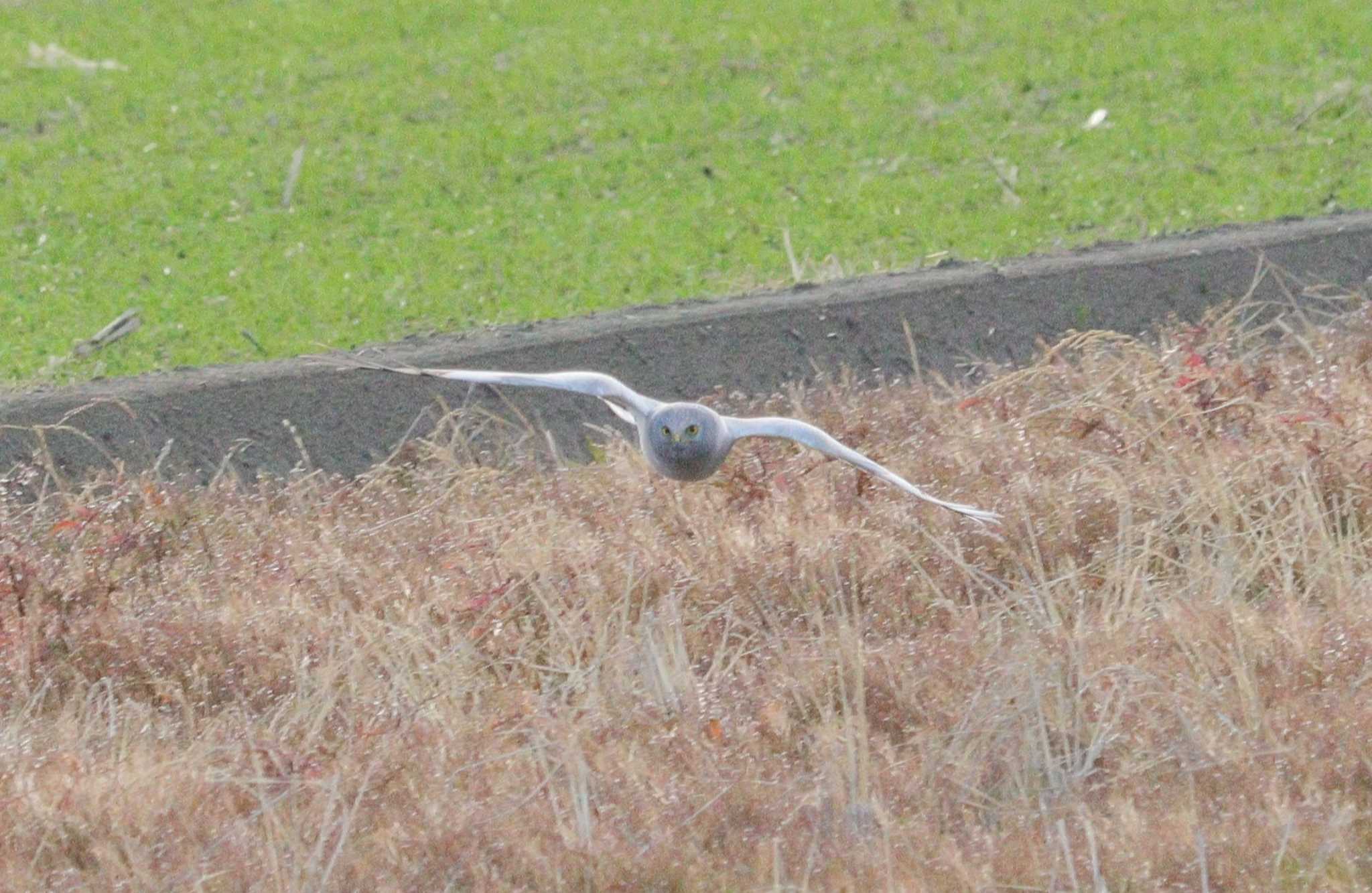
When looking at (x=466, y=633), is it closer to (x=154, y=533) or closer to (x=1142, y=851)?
(x=154, y=533)

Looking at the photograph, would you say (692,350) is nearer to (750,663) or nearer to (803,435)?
(750,663)

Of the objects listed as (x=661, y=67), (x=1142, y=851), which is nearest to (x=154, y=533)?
(x=1142, y=851)

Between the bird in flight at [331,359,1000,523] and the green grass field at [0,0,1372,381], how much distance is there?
522 centimetres

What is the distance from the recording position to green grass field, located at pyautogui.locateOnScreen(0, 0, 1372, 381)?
38.2ft

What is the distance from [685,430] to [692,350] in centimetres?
454

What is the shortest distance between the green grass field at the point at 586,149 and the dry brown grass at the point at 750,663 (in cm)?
346

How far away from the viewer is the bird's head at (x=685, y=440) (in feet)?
17.0

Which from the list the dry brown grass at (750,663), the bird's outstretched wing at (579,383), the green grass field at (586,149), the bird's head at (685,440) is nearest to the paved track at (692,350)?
the dry brown grass at (750,663)

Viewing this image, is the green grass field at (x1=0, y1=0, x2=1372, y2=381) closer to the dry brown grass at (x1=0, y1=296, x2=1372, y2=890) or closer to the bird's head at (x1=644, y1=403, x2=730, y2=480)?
the dry brown grass at (x1=0, y1=296, x2=1372, y2=890)

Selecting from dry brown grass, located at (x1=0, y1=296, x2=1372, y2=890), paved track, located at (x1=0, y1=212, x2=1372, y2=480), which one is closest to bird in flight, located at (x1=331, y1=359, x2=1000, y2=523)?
dry brown grass, located at (x1=0, y1=296, x2=1372, y2=890)

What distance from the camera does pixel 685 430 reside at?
5.20 meters

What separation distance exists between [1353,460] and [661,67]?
1118cm

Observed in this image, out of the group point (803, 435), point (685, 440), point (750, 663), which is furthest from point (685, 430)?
point (750, 663)

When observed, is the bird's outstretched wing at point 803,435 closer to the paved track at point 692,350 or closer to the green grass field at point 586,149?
the paved track at point 692,350
